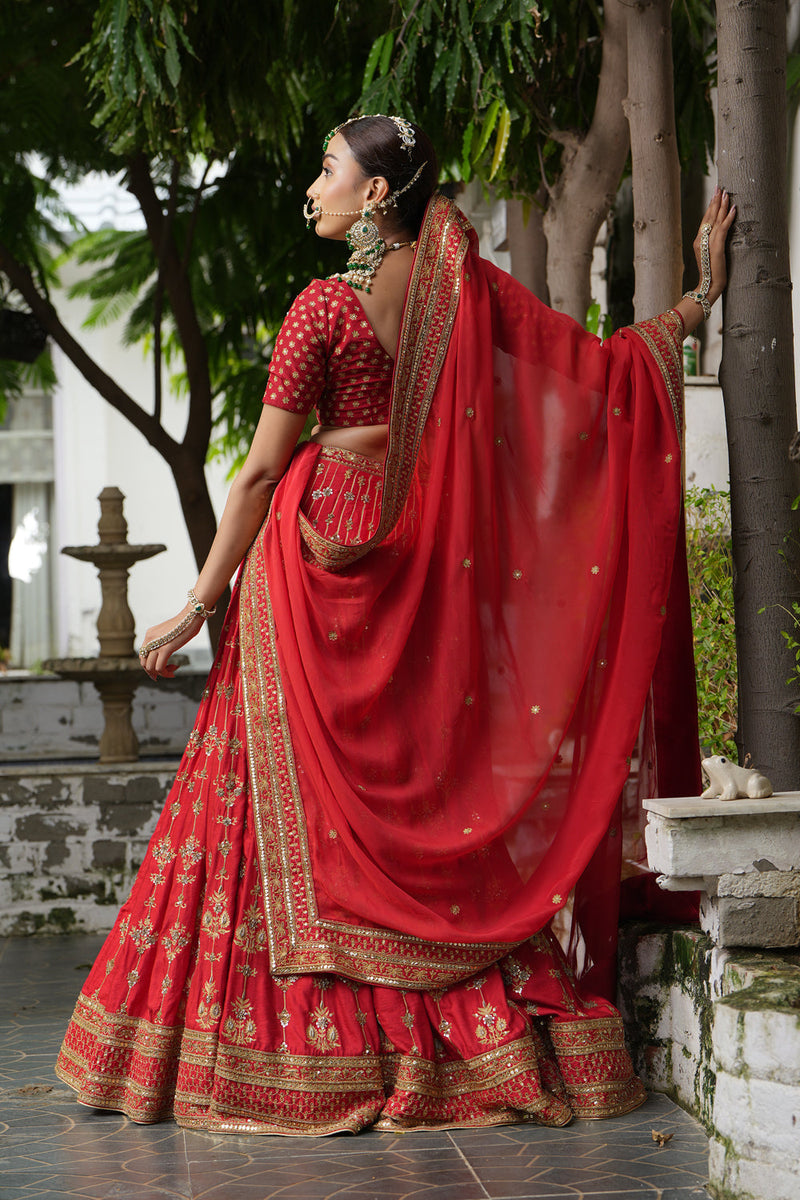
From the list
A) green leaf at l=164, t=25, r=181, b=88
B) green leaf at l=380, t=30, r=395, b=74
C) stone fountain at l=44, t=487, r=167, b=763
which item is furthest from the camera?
stone fountain at l=44, t=487, r=167, b=763

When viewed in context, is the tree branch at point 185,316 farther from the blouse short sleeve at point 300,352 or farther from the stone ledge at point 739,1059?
the stone ledge at point 739,1059

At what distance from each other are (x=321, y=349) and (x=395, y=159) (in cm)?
38

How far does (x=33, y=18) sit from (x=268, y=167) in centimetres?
A: 121

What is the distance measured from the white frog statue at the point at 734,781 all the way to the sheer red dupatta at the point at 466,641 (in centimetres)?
20

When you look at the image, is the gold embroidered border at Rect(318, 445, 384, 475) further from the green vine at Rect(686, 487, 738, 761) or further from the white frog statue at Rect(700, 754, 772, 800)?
the green vine at Rect(686, 487, 738, 761)

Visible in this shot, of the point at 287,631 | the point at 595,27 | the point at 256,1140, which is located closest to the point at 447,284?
the point at 287,631

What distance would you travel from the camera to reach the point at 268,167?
613 cm

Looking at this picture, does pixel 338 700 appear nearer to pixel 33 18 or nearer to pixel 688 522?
pixel 688 522

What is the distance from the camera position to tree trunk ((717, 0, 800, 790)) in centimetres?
256

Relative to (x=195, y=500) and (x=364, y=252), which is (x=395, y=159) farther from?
(x=195, y=500)

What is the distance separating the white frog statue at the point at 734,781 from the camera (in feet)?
7.43

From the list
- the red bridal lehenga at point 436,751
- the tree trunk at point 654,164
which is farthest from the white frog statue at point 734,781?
the tree trunk at point 654,164

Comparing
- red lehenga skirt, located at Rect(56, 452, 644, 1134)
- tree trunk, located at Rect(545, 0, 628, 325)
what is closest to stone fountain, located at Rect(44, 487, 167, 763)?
tree trunk, located at Rect(545, 0, 628, 325)

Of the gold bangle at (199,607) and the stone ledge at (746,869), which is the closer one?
the stone ledge at (746,869)
